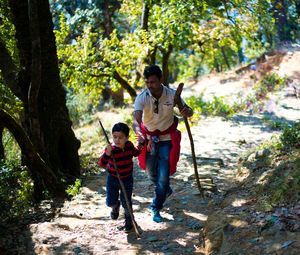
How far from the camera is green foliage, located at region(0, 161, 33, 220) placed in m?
6.45

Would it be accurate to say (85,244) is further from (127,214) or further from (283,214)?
(283,214)

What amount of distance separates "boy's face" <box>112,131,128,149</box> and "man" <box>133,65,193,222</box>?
0.95ft

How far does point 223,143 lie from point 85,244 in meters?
6.87

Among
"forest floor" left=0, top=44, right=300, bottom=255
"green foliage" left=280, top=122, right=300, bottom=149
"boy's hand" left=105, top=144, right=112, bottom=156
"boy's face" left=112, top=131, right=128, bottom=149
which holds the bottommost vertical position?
"forest floor" left=0, top=44, right=300, bottom=255

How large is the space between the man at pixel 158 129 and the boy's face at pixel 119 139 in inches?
11.4

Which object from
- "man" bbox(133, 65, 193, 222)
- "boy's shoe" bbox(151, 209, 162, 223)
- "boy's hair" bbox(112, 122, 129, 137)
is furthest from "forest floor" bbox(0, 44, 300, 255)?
"boy's hair" bbox(112, 122, 129, 137)

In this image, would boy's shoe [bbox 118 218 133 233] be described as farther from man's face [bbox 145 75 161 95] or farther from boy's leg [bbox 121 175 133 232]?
man's face [bbox 145 75 161 95]

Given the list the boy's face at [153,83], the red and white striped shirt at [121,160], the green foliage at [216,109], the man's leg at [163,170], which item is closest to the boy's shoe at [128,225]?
the man's leg at [163,170]

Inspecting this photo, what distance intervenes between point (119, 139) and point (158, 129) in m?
0.62

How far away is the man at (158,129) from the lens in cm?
528

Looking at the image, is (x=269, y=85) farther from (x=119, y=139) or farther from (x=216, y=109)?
(x=119, y=139)

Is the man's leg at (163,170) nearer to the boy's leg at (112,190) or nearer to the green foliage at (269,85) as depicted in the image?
the boy's leg at (112,190)

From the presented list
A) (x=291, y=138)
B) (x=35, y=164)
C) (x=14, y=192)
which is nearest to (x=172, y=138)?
(x=35, y=164)

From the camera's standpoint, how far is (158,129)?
5.41 m
